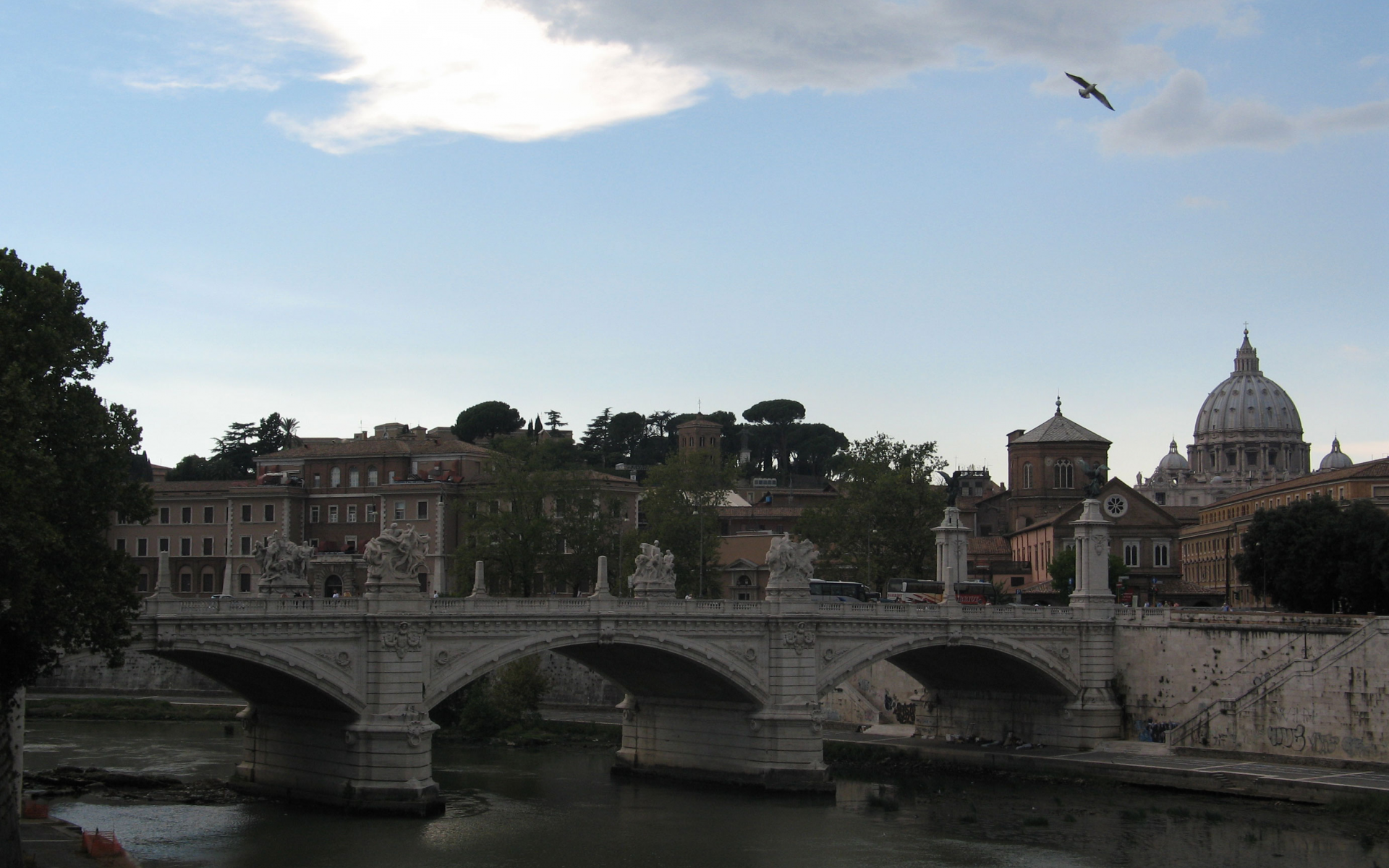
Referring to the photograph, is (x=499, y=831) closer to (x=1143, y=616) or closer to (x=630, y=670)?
(x=630, y=670)

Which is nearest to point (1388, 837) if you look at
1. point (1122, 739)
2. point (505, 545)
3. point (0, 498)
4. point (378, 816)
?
point (1122, 739)

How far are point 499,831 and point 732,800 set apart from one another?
7.73m

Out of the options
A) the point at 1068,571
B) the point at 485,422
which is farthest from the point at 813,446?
the point at 1068,571

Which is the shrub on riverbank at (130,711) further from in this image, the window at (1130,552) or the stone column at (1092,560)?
the window at (1130,552)

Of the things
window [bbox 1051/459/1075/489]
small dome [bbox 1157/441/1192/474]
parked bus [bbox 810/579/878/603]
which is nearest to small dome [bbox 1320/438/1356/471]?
small dome [bbox 1157/441/1192/474]

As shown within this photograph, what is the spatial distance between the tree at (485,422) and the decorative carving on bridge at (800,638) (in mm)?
84572

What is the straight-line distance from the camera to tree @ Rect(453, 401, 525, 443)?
13138 cm

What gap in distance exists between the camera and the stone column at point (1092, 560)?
53781 mm

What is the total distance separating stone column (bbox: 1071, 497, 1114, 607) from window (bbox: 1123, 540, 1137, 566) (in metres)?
37.1

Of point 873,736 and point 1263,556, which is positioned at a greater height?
point 1263,556

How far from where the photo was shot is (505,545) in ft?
229

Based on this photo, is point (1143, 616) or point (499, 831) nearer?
point (499, 831)

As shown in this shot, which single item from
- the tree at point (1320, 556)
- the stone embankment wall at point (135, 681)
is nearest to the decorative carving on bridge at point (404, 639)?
the tree at point (1320, 556)

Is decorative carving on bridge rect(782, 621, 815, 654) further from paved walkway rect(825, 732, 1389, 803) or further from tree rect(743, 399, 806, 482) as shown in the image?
tree rect(743, 399, 806, 482)
